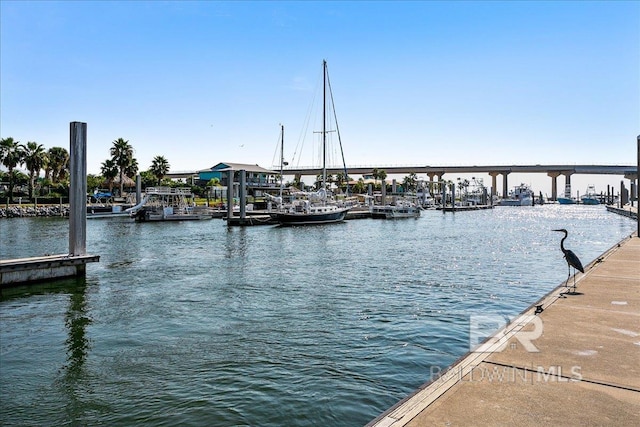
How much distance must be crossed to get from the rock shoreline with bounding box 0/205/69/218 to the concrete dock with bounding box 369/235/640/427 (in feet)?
264

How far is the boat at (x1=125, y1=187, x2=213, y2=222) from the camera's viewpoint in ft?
209

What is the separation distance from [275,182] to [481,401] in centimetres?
11224

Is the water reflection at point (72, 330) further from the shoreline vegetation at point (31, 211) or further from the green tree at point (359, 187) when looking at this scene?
the green tree at point (359, 187)

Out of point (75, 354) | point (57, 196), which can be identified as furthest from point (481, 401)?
point (57, 196)

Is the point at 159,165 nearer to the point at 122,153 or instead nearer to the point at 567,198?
the point at 122,153

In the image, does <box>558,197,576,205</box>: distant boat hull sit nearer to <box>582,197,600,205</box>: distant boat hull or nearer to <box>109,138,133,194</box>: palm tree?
<box>582,197,600,205</box>: distant boat hull

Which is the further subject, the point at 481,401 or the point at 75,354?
the point at 75,354

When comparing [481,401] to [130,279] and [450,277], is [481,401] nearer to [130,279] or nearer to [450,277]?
[450,277]

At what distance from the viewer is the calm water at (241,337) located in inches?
296

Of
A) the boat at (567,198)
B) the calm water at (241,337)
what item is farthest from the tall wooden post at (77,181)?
the boat at (567,198)

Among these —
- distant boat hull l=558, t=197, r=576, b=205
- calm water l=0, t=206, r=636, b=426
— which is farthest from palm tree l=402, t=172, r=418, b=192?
calm water l=0, t=206, r=636, b=426

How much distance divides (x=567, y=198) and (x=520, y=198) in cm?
3635

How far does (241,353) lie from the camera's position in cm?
998

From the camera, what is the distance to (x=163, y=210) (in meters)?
64.8
